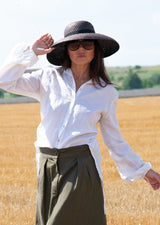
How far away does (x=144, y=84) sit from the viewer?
79.5 m

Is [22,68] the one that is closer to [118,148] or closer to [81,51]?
[81,51]

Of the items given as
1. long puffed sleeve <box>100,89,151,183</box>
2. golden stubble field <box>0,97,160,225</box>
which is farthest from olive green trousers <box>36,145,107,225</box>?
golden stubble field <box>0,97,160,225</box>

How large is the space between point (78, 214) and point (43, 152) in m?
0.46

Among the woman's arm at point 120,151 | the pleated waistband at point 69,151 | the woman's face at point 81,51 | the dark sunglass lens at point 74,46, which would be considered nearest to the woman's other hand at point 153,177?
the woman's arm at point 120,151

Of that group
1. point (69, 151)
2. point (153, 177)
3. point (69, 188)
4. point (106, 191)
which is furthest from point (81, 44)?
point (106, 191)

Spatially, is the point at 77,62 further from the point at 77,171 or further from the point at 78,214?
the point at 78,214

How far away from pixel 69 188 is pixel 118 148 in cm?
52

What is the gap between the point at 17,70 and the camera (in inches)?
127

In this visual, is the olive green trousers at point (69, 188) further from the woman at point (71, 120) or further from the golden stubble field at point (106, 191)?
the golden stubble field at point (106, 191)

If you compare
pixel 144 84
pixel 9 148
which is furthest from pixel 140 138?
pixel 144 84

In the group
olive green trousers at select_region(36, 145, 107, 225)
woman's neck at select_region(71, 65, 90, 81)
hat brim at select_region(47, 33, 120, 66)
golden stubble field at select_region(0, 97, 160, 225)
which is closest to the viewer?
olive green trousers at select_region(36, 145, 107, 225)

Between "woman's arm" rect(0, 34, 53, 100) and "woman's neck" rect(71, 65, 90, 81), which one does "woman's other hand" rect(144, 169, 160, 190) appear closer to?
"woman's neck" rect(71, 65, 90, 81)

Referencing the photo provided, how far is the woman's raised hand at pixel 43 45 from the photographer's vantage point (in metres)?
3.32

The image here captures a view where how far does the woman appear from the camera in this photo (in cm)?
317
